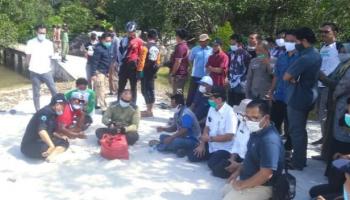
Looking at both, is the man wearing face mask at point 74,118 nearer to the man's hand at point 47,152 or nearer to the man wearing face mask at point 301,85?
the man's hand at point 47,152

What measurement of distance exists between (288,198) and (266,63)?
2.76 metres

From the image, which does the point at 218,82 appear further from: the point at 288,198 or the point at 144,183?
the point at 288,198

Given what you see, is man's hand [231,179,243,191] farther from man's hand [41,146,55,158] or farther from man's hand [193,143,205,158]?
man's hand [41,146,55,158]

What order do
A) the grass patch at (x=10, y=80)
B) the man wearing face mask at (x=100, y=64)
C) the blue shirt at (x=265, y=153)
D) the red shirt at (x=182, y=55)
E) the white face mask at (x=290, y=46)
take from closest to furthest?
the blue shirt at (x=265, y=153), the white face mask at (x=290, y=46), the red shirt at (x=182, y=55), the man wearing face mask at (x=100, y=64), the grass patch at (x=10, y=80)

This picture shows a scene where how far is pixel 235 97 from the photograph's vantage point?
26.8ft

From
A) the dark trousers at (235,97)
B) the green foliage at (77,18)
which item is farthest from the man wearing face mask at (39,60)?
the green foliage at (77,18)

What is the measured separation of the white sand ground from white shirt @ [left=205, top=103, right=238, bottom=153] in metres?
0.38

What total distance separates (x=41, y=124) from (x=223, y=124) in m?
2.50

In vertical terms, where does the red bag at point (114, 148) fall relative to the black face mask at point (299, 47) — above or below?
below

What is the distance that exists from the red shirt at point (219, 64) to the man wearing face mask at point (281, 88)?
1.23 meters

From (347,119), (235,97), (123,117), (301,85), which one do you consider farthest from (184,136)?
(347,119)

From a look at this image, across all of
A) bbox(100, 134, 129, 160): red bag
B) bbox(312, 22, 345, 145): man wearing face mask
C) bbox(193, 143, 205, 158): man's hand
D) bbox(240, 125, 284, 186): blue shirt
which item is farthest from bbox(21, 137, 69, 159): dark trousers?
bbox(312, 22, 345, 145): man wearing face mask

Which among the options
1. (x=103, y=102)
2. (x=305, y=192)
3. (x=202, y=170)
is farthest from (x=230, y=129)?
(x=103, y=102)

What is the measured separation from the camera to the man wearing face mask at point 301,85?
5719 millimetres
